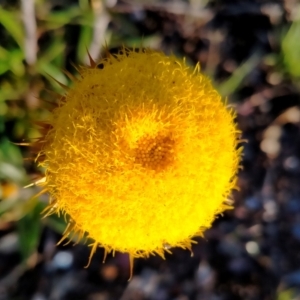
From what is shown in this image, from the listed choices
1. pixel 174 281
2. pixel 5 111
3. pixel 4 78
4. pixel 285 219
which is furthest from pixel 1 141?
pixel 285 219

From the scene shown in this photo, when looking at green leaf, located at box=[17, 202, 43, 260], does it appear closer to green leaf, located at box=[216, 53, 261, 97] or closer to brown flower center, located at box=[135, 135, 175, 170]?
brown flower center, located at box=[135, 135, 175, 170]

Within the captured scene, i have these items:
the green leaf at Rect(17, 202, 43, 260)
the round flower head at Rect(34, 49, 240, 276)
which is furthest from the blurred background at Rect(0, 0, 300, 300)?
the round flower head at Rect(34, 49, 240, 276)

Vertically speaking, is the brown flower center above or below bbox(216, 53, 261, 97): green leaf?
above

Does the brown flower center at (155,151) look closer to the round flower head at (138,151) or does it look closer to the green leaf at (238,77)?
the round flower head at (138,151)

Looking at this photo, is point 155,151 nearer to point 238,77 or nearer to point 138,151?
point 138,151

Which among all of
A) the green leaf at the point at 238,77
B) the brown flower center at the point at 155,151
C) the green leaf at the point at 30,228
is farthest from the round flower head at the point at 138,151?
the green leaf at the point at 238,77

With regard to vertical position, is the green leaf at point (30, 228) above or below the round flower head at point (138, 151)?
below
